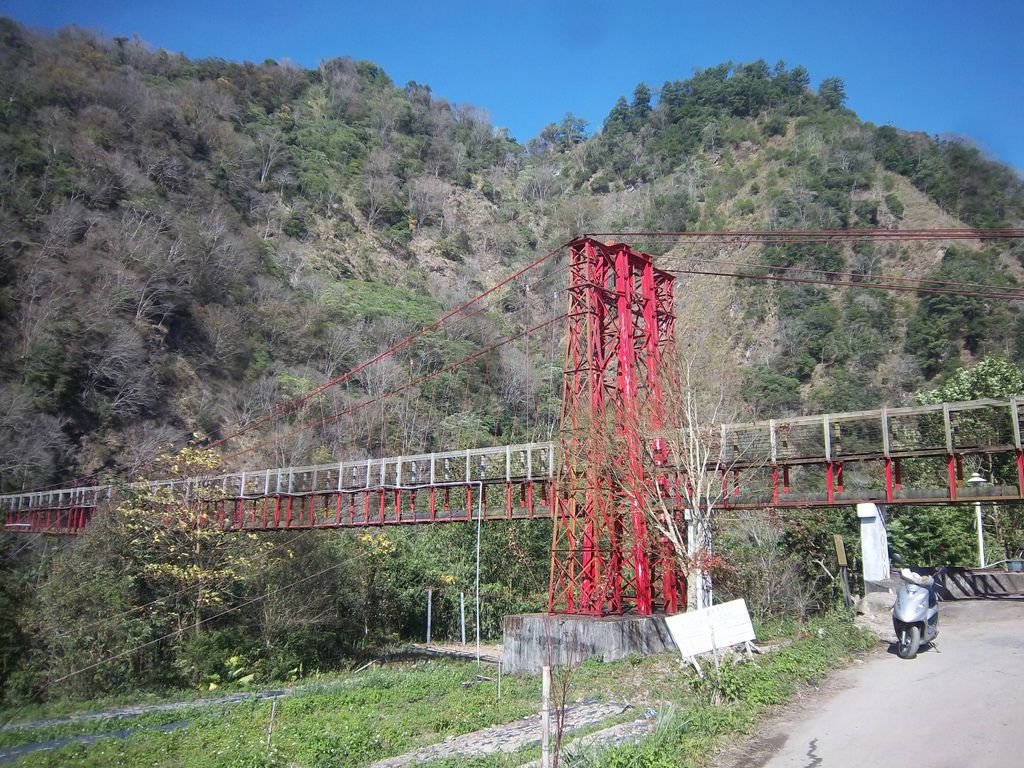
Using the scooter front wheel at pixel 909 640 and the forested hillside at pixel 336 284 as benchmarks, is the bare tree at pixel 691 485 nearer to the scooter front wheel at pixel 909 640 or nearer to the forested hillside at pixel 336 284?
the scooter front wheel at pixel 909 640

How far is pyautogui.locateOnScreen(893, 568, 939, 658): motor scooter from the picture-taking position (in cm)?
1079

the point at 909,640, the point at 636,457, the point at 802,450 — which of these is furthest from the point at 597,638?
the point at 802,450

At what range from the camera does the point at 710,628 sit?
27.1ft

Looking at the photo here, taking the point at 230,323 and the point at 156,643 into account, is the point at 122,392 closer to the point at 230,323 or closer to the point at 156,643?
the point at 230,323

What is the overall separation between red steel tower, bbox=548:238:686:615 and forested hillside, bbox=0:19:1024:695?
702 centimetres

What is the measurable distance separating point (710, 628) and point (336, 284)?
67550mm

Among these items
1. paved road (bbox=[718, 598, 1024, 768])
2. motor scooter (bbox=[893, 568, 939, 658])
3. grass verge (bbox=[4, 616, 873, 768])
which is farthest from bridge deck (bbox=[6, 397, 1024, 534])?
paved road (bbox=[718, 598, 1024, 768])

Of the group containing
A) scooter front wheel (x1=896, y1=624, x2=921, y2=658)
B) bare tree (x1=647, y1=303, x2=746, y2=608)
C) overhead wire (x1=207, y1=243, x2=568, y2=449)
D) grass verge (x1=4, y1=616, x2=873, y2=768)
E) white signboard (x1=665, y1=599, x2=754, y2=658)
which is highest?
overhead wire (x1=207, y1=243, x2=568, y2=449)

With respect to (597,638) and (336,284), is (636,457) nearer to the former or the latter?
(597,638)

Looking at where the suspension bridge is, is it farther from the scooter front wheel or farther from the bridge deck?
the scooter front wheel

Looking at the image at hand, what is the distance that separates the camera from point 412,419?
174ft

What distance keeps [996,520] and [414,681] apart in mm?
22312

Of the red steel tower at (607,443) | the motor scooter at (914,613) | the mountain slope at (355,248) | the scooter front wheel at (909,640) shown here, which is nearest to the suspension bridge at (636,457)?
the red steel tower at (607,443)

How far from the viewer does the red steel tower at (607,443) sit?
17312 millimetres
